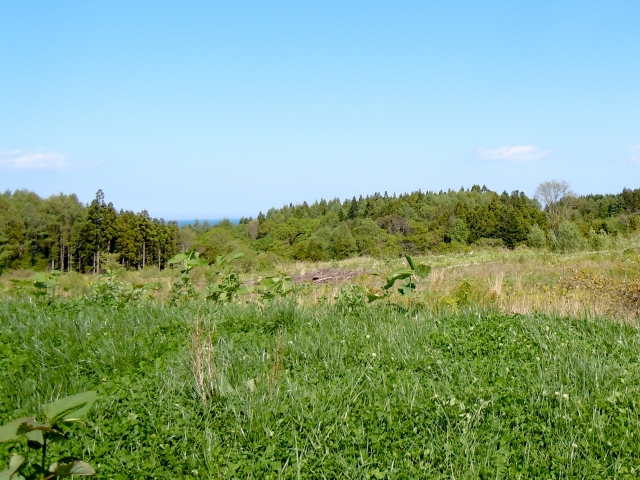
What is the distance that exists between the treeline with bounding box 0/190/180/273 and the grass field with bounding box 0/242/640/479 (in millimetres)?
45987

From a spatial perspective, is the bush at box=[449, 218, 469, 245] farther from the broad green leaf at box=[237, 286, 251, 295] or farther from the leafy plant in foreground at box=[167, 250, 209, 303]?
the leafy plant in foreground at box=[167, 250, 209, 303]

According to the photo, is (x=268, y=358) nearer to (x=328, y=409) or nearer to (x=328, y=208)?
(x=328, y=409)

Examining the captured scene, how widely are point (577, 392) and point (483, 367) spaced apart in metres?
0.60

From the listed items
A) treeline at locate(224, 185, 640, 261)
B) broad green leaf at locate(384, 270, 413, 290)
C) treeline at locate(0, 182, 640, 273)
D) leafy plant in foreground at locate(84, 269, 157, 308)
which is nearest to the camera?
broad green leaf at locate(384, 270, 413, 290)

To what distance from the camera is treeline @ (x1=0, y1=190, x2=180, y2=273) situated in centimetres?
4622

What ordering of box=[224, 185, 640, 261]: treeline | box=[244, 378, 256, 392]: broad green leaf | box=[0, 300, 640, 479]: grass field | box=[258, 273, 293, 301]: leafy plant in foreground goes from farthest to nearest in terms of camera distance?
box=[224, 185, 640, 261]: treeline < box=[258, 273, 293, 301]: leafy plant in foreground < box=[244, 378, 256, 392]: broad green leaf < box=[0, 300, 640, 479]: grass field

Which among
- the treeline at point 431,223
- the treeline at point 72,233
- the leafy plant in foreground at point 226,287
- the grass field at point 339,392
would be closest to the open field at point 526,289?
the leafy plant in foreground at point 226,287

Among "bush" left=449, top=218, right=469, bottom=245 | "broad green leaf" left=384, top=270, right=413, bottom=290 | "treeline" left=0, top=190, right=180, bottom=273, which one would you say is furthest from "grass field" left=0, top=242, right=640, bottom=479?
"bush" left=449, top=218, right=469, bottom=245

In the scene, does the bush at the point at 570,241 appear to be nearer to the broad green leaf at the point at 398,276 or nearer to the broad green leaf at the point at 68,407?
the broad green leaf at the point at 398,276

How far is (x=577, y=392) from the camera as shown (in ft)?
9.77

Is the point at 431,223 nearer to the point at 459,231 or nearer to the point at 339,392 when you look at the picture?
the point at 459,231

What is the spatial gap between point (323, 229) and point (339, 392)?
65.2m

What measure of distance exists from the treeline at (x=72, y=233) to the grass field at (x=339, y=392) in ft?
151

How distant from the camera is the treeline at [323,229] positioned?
45906 millimetres
